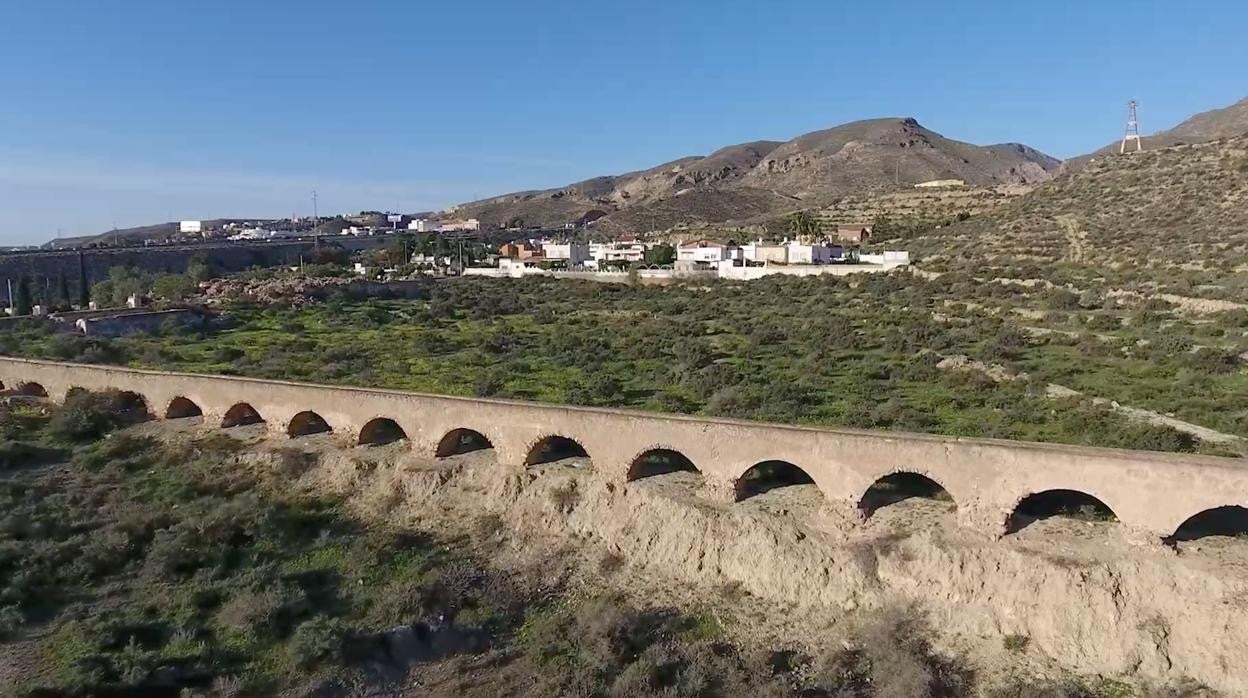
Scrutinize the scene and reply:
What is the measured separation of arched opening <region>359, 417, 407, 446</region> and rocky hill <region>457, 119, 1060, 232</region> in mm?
106149

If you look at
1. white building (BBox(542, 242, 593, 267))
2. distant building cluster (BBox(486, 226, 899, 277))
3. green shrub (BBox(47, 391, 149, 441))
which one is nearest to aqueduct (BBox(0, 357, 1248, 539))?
green shrub (BBox(47, 391, 149, 441))

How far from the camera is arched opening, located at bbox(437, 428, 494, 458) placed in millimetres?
21609

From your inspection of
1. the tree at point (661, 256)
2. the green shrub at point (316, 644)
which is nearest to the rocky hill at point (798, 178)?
the tree at point (661, 256)

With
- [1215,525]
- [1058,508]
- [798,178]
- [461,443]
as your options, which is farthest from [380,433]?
[798,178]

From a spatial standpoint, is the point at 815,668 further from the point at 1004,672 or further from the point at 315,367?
the point at 315,367

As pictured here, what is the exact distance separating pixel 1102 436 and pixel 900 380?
30.1ft

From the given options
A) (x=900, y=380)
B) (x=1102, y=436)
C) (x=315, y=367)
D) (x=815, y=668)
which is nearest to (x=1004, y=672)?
(x=815, y=668)

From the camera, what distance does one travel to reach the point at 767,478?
62.8 ft

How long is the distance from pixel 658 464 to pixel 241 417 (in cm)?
1436

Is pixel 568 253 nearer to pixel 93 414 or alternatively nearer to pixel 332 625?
pixel 93 414

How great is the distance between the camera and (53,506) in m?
20.2

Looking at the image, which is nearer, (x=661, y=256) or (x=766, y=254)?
(x=766, y=254)

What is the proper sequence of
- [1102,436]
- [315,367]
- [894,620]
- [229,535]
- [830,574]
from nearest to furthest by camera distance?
[894,620] → [830,574] → [229,535] → [1102,436] → [315,367]

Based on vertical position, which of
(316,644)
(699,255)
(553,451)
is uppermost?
(699,255)
